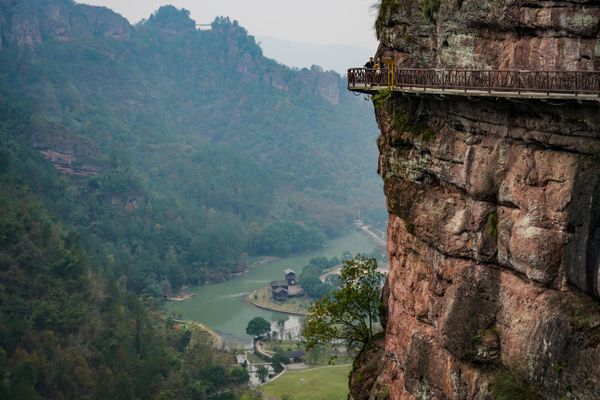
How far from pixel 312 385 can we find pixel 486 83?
59834 millimetres

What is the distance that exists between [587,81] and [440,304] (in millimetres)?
6927

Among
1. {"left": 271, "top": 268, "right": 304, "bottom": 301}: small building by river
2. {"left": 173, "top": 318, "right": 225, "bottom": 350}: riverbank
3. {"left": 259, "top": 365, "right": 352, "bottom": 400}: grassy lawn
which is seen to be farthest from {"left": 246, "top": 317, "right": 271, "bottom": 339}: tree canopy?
{"left": 271, "top": 268, "right": 304, "bottom": 301}: small building by river

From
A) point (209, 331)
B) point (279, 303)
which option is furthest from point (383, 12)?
point (279, 303)

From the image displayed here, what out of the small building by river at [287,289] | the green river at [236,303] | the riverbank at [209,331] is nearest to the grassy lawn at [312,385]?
the riverbank at [209,331]

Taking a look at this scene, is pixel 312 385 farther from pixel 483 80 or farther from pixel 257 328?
pixel 483 80

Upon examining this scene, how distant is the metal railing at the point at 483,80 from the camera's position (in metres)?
17.6

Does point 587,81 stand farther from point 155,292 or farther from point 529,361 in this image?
point 155,292

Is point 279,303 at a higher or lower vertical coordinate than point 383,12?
lower

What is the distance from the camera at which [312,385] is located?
76875 millimetres

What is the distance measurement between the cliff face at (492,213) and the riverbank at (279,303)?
93.0 m

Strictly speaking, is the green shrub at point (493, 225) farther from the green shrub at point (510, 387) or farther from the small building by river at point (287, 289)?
the small building by river at point (287, 289)

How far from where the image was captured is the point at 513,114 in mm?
19656

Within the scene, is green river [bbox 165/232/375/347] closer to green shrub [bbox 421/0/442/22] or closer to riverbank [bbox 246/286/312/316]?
riverbank [bbox 246/286/312/316]

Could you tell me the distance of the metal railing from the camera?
57.8 feet
